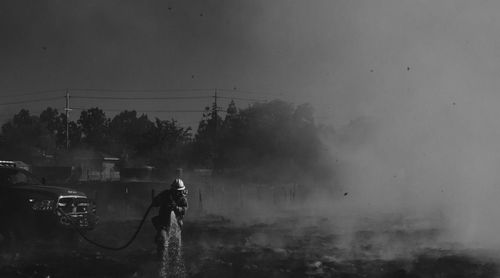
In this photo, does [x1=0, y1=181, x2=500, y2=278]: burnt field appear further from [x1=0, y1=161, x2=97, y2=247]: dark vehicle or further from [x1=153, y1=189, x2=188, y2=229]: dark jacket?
[x1=153, y1=189, x2=188, y2=229]: dark jacket

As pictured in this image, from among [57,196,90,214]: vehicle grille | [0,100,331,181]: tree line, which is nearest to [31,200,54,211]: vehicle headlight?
[57,196,90,214]: vehicle grille

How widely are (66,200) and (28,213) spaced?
2.99 ft

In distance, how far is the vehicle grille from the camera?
1303 cm

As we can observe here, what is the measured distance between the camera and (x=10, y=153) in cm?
8038

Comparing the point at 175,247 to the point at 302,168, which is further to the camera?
the point at 302,168

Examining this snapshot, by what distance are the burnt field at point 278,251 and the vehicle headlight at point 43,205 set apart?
840 millimetres

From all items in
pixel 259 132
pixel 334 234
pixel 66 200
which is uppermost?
pixel 259 132

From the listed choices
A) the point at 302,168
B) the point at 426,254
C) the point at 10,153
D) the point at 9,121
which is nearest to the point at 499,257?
the point at 426,254

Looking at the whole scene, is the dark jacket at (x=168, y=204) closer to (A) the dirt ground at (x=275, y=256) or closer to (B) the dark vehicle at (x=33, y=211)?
(A) the dirt ground at (x=275, y=256)

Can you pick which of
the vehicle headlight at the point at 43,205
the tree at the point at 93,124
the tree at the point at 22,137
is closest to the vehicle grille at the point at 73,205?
the vehicle headlight at the point at 43,205

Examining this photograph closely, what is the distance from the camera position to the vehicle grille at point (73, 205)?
42.8 feet

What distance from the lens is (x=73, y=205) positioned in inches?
527

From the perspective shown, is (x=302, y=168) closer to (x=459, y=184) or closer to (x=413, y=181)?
(x=413, y=181)

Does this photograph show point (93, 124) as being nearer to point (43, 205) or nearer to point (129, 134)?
point (129, 134)
